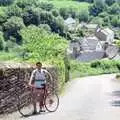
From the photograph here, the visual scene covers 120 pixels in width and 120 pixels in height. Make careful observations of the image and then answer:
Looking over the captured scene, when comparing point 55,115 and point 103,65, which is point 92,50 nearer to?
point 103,65

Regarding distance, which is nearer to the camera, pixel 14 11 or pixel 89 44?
pixel 89 44

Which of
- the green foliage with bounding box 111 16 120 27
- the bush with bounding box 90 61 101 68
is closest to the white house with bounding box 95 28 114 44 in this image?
the green foliage with bounding box 111 16 120 27

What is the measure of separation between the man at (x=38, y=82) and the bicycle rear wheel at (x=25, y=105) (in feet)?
1.59

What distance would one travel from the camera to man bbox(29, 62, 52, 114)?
20.0 m

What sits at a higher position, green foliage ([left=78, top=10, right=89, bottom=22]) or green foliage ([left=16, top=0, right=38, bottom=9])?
green foliage ([left=16, top=0, right=38, bottom=9])

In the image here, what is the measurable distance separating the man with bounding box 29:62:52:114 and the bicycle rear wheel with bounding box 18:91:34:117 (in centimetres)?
48

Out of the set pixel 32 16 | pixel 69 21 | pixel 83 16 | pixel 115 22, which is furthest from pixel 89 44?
pixel 83 16

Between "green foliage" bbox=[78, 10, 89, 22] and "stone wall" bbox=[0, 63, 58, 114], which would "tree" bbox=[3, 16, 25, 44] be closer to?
"green foliage" bbox=[78, 10, 89, 22]

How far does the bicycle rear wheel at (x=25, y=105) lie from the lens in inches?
809

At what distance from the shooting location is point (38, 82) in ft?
66.2

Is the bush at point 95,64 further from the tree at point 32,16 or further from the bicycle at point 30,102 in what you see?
the bicycle at point 30,102

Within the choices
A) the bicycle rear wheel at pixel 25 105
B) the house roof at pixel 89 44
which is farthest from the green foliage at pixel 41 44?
the house roof at pixel 89 44

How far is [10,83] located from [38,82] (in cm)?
105

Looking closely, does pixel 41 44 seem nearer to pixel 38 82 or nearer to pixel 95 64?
pixel 38 82
